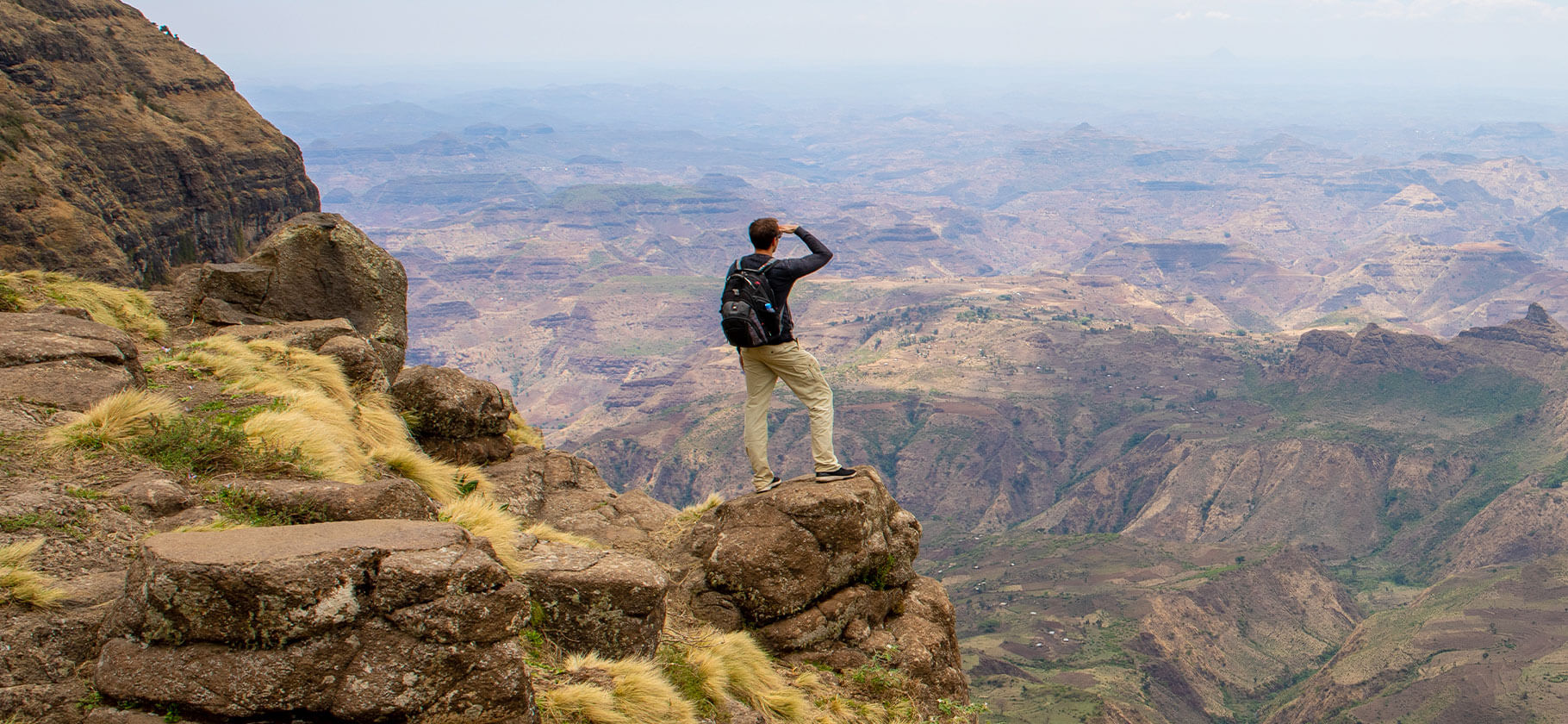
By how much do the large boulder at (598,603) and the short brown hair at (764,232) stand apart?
167 inches

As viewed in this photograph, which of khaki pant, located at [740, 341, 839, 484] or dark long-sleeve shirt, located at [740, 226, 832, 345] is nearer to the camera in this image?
dark long-sleeve shirt, located at [740, 226, 832, 345]

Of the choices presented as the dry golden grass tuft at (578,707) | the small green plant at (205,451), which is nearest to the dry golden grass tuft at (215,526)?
the small green plant at (205,451)

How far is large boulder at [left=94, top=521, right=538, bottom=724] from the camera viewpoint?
6.07 m

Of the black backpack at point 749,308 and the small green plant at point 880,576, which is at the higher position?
the black backpack at point 749,308

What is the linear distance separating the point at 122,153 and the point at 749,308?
38.6 meters

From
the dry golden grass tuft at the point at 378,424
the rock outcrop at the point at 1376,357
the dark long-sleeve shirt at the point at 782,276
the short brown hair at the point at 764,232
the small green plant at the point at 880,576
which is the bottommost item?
the rock outcrop at the point at 1376,357

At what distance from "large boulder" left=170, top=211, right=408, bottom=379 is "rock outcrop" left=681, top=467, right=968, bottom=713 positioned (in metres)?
9.40

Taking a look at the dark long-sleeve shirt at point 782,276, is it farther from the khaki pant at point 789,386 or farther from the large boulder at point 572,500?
the large boulder at point 572,500

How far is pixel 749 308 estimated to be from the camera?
11.2m

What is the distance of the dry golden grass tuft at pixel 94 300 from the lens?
15906 mm

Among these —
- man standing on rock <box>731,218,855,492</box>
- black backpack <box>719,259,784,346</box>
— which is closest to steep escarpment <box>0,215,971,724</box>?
man standing on rock <box>731,218,855,492</box>

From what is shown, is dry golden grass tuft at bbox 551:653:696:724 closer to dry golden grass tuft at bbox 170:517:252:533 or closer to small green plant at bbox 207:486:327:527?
small green plant at bbox 207:486:327:527

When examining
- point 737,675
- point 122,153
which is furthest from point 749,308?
point 122,153

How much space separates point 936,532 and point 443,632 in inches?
6100
